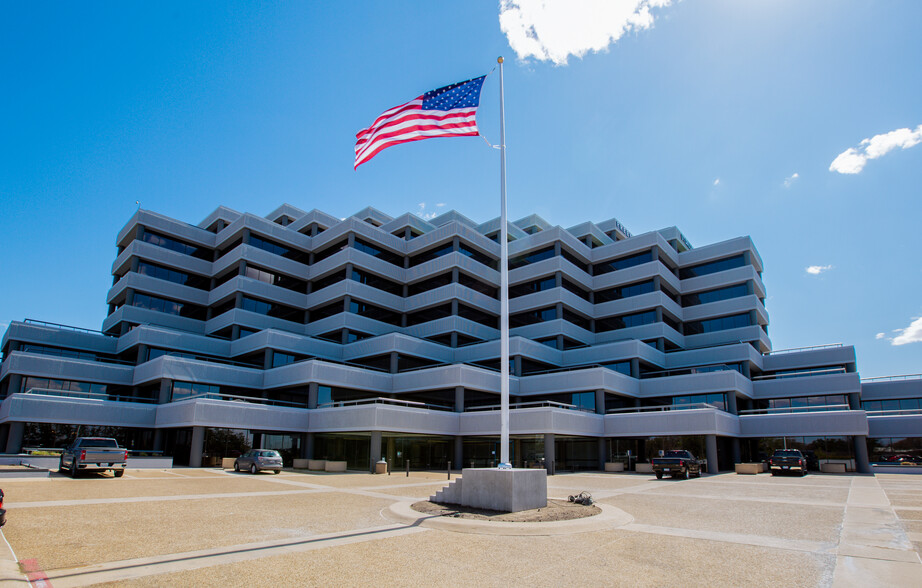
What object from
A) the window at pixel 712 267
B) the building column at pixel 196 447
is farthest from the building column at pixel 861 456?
the building column at pixel 196 447

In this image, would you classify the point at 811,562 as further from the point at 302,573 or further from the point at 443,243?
the point at 443,243

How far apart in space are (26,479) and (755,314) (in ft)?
210

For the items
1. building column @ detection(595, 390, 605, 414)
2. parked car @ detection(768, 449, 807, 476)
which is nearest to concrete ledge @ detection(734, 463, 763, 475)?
parked car @ detection(768, 449, 807, 476)

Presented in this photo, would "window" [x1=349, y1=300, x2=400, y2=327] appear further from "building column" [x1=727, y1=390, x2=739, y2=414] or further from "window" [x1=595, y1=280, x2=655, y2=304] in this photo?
"building column" [x1=727, y1=390, x2=739, y2=414]

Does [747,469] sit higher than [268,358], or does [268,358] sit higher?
[268,358]

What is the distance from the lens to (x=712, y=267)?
6675 cm

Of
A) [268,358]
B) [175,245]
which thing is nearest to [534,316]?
[268,358]

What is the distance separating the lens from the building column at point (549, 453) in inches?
1531

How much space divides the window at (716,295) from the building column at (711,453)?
28.2m

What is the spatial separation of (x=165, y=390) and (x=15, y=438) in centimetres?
991

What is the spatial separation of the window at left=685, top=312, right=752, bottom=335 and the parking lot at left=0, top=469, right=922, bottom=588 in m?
46.4

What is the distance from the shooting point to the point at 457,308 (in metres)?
60.8

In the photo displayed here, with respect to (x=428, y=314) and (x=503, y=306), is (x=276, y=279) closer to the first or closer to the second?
(x=428, y=314)

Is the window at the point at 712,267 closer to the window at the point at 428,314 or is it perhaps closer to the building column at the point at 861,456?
the building column at the point at 861,456
